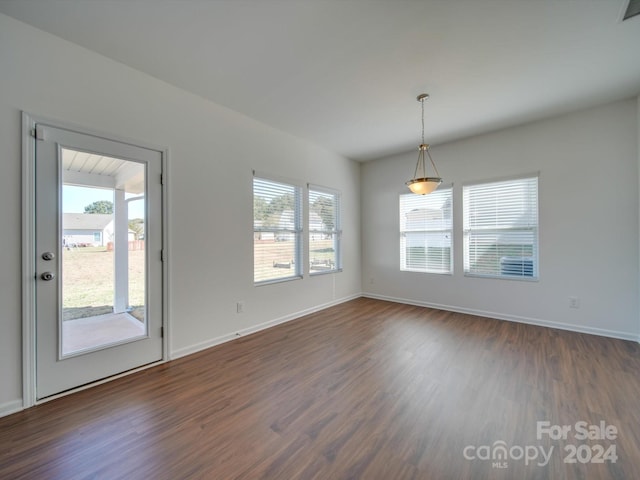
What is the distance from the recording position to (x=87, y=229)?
7.96 feet

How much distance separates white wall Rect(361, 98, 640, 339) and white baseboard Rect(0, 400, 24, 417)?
5.28 metres

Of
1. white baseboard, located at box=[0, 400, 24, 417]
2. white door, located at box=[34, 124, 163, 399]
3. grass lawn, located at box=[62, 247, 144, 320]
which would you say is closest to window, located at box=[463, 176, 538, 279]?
white door, located at box=[34, 124, 163, 399]

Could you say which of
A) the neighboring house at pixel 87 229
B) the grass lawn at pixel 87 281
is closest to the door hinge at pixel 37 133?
the neighboring house at pixel 87 229

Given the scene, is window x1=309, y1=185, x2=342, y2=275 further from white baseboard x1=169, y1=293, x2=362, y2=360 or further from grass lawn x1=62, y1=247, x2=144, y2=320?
grass lawn x1=62, y1=247, x2=144, y2=320

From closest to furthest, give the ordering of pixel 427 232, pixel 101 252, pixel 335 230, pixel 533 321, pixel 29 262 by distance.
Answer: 1. pixel 29 262
2. pixel 101 252
3. pixel 533 321
4. pixel 427 232
5. pixel 335 230

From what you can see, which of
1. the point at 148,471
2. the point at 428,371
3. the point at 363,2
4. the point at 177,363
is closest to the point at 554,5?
the point at 363,2

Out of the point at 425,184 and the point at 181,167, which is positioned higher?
the point at 181,167

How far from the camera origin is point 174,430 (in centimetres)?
183

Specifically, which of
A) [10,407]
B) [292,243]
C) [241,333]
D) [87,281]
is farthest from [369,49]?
[10,407]

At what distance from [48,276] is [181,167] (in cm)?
153

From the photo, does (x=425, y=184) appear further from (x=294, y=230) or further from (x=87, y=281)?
(x=87, y=281)

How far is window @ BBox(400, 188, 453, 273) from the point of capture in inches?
188

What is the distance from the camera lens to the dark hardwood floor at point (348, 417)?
1.54m

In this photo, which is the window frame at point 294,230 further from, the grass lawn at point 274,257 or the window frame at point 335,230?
the window frame at point 335,230
